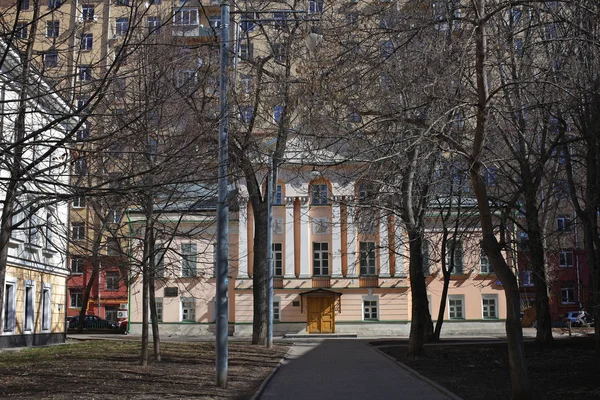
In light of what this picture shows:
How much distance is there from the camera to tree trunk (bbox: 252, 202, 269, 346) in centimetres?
2991

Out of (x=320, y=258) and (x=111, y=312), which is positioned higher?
(x=320, y=258)

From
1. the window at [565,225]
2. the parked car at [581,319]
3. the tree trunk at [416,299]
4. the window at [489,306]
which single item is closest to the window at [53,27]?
the window at [565,225]

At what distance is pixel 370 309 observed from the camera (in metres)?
49.2

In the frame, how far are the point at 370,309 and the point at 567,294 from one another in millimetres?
22715

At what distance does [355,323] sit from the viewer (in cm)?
4903

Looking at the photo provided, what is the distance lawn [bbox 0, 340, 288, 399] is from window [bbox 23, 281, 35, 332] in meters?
5.73

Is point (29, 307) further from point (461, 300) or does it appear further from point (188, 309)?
point (461, 300)

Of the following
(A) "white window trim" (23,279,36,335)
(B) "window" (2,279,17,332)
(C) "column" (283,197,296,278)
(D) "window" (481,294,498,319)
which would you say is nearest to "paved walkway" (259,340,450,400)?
(B) "window" (2,279,17,332)

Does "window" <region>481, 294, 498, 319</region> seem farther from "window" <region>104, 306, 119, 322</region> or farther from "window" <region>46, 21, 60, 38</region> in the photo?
"window" <region>46, 21, 60, 38</region>

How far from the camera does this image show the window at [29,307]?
29.5 metres

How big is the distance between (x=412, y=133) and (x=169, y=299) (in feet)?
128

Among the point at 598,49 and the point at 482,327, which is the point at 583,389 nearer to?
the point at 598,49

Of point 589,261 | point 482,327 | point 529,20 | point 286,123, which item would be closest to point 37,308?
point 286,123

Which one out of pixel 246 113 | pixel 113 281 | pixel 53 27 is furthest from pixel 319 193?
pixel 53 27
